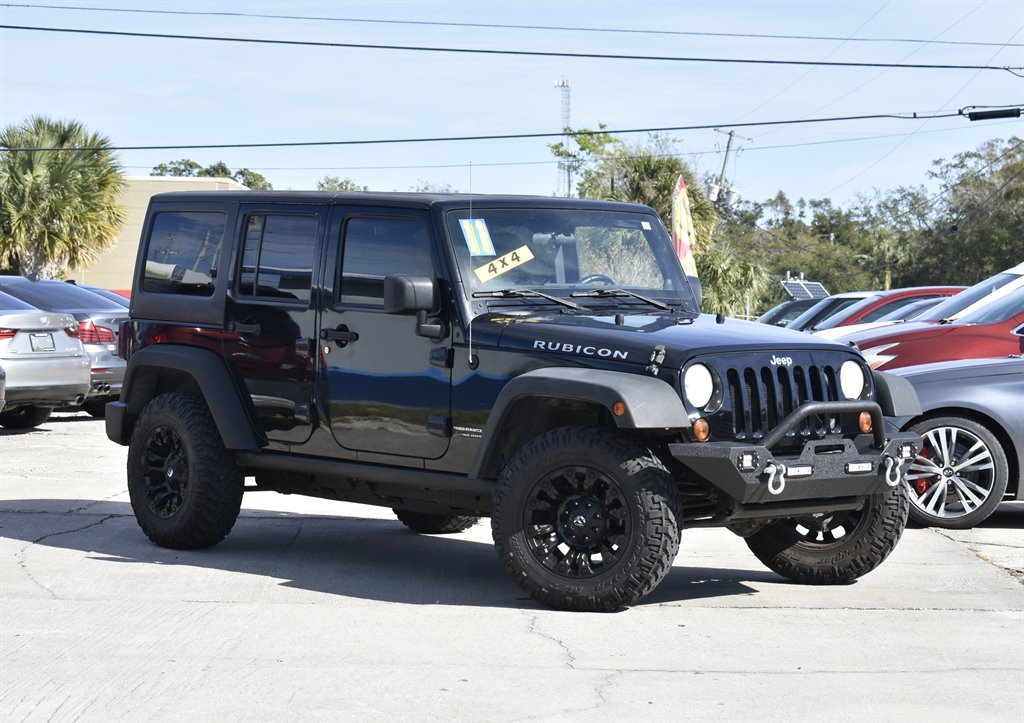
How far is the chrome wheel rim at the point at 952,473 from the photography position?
9.55m

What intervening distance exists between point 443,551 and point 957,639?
3.39 m

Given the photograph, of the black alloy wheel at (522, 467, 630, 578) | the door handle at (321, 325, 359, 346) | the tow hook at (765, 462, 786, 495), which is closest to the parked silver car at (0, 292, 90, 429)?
the door handle at (321, 325, 359, 346)

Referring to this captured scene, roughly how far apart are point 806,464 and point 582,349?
3.76 feet

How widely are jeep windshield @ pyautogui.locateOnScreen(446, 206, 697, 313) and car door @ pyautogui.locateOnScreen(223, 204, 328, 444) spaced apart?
1.00 metres

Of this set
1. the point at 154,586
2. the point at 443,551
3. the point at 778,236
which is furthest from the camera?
the point at 778,236

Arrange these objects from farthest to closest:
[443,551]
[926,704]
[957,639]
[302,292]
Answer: [443,551], [302,292], [957,639], [926,704]

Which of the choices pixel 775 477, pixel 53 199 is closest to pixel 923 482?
pixel 775 477

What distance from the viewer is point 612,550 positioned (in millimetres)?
6613

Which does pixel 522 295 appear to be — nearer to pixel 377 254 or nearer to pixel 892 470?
pixel 377 254

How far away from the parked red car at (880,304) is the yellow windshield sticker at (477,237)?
10.6 m

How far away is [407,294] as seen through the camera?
279 inches

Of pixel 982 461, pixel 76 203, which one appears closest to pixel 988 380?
pixel 982 461

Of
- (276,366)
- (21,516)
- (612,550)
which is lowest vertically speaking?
(21,516)

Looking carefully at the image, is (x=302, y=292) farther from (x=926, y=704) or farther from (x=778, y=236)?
(x=778, y=236)
